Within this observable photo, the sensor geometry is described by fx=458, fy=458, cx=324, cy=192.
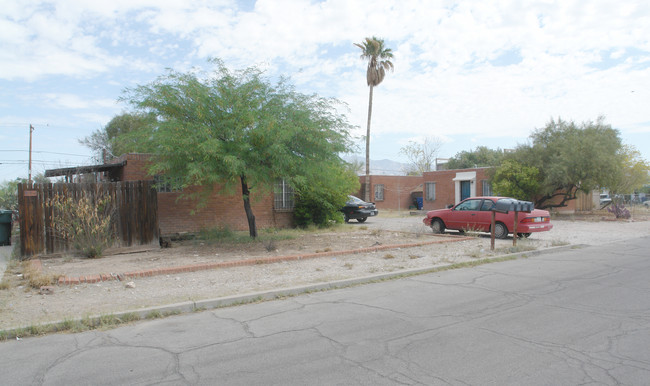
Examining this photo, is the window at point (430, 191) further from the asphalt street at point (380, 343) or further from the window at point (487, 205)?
the asphalt street at point (380, 343)

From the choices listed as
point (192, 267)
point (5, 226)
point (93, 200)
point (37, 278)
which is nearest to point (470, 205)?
point (192, 267)

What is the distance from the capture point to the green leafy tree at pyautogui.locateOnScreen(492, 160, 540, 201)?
2744 centimetres

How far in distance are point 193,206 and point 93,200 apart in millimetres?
4609

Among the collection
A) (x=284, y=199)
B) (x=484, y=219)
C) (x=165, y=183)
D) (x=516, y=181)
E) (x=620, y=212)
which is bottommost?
(x=620, y=212)

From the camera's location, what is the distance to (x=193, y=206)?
1698 cm

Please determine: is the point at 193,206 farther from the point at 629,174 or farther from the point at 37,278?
the point at 629,174

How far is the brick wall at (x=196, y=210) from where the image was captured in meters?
16.0

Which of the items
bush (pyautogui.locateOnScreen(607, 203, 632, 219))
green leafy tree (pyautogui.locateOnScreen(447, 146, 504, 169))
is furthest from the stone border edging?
green leafy tree (pyautogui.locateOnScreen(447, 146, 504, 169))

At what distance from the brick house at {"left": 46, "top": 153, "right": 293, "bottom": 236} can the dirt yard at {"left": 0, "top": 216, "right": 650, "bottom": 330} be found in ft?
7.25

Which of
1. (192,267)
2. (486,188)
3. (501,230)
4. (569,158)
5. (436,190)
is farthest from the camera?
(436,190)

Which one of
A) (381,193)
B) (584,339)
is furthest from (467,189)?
(584,339)

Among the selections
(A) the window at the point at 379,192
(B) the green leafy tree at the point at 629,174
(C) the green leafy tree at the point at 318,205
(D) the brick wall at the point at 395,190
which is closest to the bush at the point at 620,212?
(B) the green leafy tree at the point at 629,174

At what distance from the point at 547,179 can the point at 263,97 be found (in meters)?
20.3

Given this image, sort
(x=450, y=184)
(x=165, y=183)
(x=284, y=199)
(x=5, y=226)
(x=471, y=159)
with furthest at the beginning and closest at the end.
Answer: (x=471, y=159) → (x=450, y=184) → (x=284, y=199) → (x=5, y=226) → (x=165, y=183)
